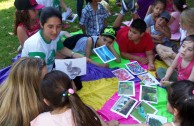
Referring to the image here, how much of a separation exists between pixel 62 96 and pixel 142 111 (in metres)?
1.54

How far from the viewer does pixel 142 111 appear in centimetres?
322

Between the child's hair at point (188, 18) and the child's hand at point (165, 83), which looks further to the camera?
the child's hair at point (188, 18)

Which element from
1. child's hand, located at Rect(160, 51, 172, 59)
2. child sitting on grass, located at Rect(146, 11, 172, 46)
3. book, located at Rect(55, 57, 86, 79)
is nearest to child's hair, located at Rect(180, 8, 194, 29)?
child's hand, located at Rect(160, 51, 172, 59)

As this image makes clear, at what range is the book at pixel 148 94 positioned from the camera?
344 cm

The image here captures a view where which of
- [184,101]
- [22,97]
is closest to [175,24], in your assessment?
[184,101]

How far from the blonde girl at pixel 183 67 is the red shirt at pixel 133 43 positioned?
1.82ft

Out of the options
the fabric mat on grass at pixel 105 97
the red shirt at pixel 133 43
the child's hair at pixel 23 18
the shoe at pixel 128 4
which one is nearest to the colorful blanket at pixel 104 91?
the fabric mat on grass at pixel 105 97

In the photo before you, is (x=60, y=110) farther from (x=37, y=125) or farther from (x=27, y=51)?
(x=27, y=51)

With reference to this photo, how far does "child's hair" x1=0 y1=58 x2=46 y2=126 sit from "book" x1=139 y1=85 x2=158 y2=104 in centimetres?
158

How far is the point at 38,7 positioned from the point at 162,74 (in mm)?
2158

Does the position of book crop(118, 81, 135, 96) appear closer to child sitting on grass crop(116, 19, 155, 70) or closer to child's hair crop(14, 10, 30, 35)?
child sitting on grass crop(116, 19, 155, 70)

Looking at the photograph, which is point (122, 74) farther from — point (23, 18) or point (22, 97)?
point (22, 97)

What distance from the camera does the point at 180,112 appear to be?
2.02 m

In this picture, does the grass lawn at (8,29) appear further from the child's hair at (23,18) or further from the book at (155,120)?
the book at (155,120)
